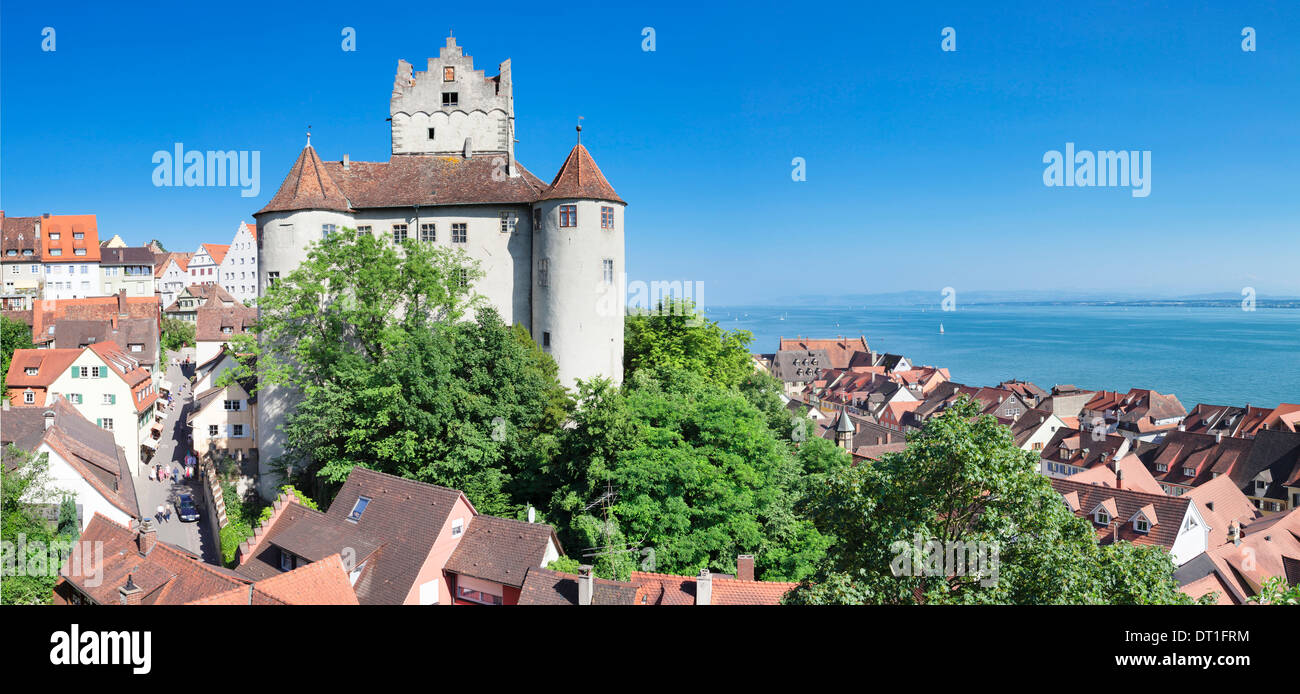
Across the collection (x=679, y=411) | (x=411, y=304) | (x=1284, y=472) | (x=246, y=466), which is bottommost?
(x=1284, y=472)

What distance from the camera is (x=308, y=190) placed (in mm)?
30125

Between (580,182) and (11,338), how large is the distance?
38.5 meters

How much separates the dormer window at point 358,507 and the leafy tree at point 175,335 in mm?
53935

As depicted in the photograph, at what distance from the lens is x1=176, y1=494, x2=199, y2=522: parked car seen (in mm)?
31562

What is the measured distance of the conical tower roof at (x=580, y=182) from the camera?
30250mm

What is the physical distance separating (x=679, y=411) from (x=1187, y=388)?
362 ft

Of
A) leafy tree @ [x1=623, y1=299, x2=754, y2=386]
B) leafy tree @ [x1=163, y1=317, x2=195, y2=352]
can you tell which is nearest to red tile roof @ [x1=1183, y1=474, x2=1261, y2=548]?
leafy tree @ [x1=623, y1=299, x2=754, y2=386]

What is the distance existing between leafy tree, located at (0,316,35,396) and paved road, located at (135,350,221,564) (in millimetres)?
8201

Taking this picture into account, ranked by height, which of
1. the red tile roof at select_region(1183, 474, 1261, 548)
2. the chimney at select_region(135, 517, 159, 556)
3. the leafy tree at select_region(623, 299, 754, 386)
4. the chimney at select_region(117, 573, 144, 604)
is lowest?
the red tile roof at select_region(1183, 474, 1261, 548)

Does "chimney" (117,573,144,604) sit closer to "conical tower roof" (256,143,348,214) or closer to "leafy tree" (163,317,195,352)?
"conical tower roof" (256,143,348,214)

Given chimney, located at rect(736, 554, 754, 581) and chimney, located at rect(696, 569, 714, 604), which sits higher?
chimney, located at rect(696, 569, 714, 604)
